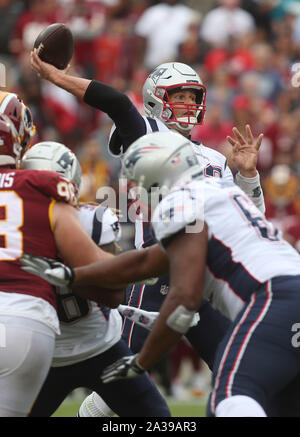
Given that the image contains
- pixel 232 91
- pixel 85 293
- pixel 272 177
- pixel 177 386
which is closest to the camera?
pixel 85 293

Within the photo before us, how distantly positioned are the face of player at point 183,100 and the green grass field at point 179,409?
9.14 ft

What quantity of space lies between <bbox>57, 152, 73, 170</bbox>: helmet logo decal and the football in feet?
2.37

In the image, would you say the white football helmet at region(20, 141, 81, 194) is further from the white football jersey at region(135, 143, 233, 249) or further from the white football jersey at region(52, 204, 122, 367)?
the white football jersey at region(135, 143, 233, 249)

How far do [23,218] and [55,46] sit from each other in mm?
1394

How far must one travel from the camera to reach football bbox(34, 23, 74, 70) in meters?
4.73

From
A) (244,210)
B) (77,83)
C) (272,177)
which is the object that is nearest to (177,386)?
(272,177)

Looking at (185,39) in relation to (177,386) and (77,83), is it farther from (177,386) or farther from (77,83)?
(77,83)

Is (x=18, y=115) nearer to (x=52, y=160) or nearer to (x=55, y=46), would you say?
(x=52, y=160)

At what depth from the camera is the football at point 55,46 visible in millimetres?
4727

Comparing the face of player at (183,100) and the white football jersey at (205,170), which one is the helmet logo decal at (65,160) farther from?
the face of player at (183,100)

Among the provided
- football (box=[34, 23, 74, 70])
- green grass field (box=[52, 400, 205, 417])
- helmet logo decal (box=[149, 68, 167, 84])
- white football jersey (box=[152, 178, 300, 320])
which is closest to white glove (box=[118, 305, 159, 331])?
white football jersey (box=[152, 178, 300, 320])

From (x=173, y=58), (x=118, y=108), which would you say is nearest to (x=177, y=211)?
(x=118, y=108)

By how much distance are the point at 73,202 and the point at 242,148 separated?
1.63 m

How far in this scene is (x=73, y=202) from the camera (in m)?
3.81
